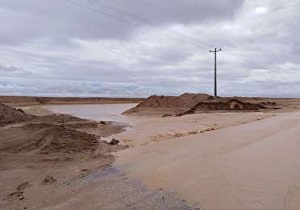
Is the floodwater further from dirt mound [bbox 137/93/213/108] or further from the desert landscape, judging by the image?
the desert landscape

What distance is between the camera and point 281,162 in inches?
414

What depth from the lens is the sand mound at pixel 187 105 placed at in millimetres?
42875

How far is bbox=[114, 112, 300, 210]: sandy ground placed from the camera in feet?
23.4

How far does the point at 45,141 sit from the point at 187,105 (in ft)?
117

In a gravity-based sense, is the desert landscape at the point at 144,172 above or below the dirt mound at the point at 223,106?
below

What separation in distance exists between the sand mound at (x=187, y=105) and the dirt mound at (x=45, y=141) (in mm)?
25782

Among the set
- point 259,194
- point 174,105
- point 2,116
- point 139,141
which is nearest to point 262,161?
point 259,194

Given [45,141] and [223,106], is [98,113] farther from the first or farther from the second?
[45,141]

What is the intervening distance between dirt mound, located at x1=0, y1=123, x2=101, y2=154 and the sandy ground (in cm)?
194

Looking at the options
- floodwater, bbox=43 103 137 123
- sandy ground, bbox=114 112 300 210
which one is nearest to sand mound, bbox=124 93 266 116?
floodwater, bbox=43 103 137 123

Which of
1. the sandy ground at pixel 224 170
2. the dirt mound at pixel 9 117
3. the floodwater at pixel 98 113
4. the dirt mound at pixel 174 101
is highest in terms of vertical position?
the dirt mound at pixel 174 101

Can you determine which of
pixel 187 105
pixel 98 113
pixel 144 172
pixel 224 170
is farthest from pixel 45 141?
pixel 187 105

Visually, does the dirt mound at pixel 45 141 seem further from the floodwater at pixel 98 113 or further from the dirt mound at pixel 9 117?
the floodwater at pixel 98 113

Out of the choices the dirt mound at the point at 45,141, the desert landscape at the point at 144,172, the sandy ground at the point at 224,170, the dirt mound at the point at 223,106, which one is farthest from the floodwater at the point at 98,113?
the sandy ground at the point at 224,170
